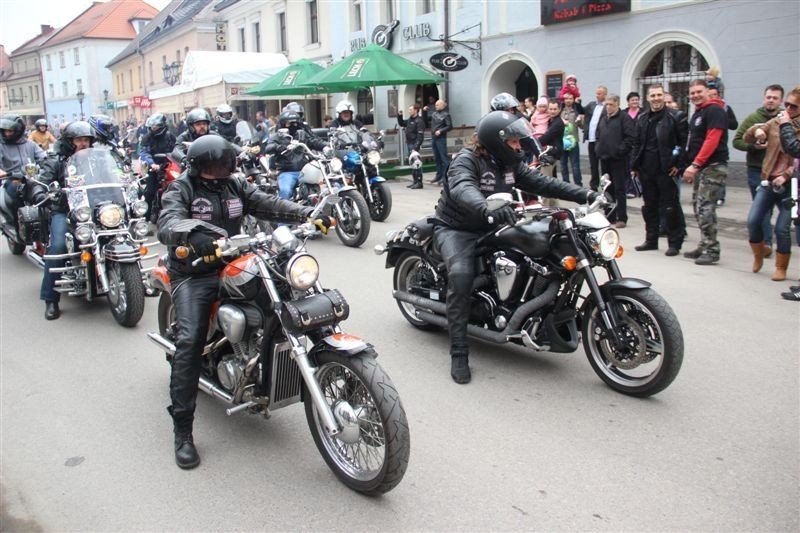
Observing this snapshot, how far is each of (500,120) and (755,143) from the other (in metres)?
4.17

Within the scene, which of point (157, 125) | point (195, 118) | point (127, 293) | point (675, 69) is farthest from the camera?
point (675, 69)

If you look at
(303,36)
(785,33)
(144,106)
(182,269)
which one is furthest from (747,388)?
(303,36)

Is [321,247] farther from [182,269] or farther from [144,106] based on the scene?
[144,106]

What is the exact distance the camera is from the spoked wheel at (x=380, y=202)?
10984mm

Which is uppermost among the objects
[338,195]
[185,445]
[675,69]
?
[675,69]

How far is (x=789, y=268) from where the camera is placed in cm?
752

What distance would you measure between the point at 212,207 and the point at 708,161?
Result: 5.75 meters

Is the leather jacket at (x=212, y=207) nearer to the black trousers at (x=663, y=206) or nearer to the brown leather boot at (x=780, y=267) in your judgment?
the brown leather boot at (x=780, y=267)

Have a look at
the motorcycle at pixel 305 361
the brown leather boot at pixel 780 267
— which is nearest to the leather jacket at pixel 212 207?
the motorcycle at pixel 305 361

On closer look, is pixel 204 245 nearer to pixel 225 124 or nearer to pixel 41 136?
pixel 225 124

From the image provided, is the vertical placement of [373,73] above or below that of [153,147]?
above

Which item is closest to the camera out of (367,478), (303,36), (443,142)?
(367,478)

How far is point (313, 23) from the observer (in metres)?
30.9

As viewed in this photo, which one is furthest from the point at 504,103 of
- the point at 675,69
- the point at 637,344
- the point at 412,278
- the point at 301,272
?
the point at 675,69
